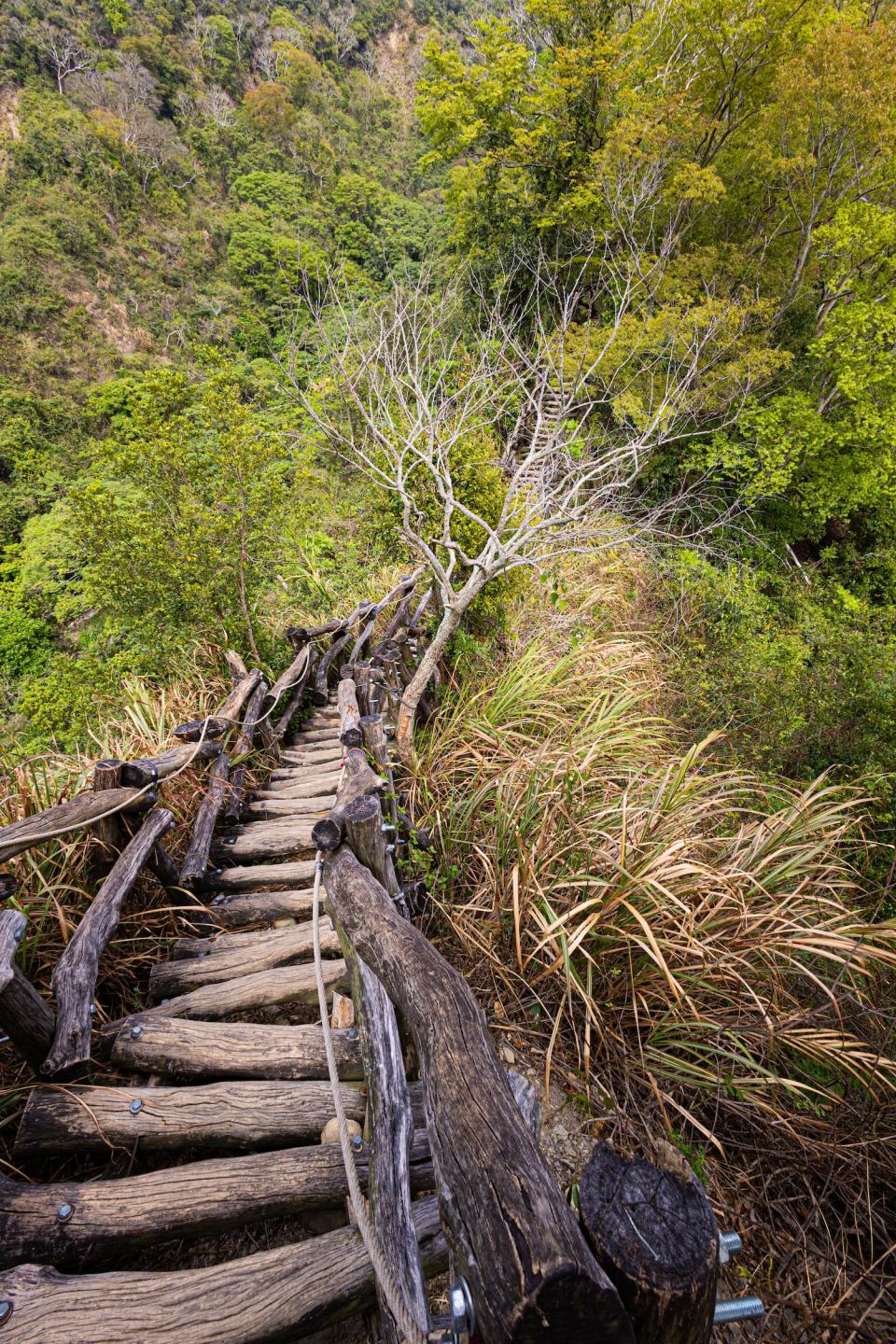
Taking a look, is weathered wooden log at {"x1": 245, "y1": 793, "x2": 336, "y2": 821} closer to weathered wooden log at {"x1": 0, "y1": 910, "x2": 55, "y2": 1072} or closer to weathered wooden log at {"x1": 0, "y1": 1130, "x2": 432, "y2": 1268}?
weathered wooden log at {"x1": 0, "y1": 910, "x2": 55, "y2": 1072}

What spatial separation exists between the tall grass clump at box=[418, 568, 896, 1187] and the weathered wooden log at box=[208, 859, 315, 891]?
0.75m

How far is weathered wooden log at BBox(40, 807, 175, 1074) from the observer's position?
174cm

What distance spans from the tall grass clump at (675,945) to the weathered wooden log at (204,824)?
1240 millimetres

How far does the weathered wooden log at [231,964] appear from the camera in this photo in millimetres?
2182

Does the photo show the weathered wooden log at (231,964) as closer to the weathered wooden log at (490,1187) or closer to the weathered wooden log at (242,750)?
the weathered wooden log at (490,1187)

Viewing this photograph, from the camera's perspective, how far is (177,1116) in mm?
1617

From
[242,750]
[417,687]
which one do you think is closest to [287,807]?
[242,750]

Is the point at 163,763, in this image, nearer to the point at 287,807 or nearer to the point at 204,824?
the point at 204,824

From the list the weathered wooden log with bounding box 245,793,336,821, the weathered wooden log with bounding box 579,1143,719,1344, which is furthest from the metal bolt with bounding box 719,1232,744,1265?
the weathered wooden log with bounding box 245,793,336,821

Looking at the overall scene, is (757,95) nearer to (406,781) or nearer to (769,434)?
(769,434)

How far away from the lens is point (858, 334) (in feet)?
23.4

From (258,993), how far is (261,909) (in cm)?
61

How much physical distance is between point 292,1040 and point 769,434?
9.35 meters

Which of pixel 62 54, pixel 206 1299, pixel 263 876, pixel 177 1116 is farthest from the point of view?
pixel 62 54
